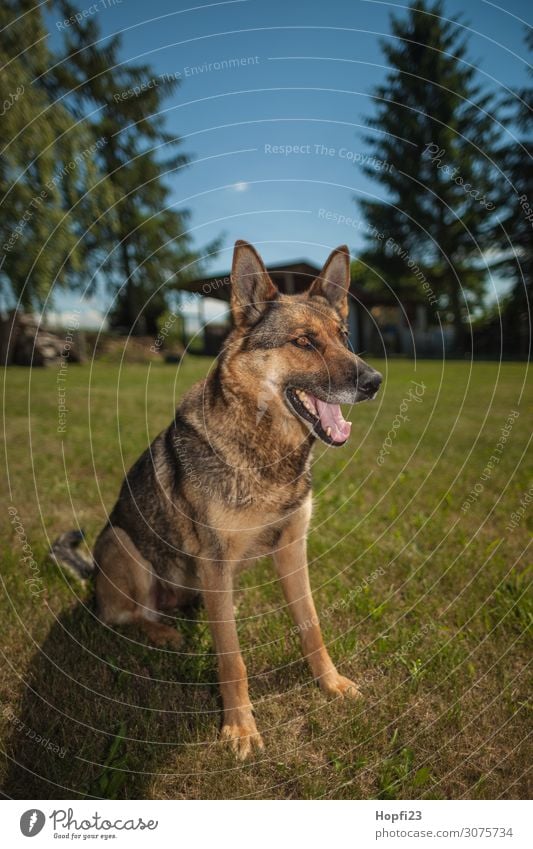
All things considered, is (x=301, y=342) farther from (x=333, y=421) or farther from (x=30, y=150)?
(x=30, y=150)

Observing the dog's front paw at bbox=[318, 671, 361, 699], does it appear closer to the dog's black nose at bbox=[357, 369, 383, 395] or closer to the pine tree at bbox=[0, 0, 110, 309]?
the dog's black nose at bbox=[357, 369, 383, 395]

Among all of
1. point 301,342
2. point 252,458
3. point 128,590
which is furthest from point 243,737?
point 301,342

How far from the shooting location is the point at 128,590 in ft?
13.3

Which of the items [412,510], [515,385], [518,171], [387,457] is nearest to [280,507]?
[412,510]

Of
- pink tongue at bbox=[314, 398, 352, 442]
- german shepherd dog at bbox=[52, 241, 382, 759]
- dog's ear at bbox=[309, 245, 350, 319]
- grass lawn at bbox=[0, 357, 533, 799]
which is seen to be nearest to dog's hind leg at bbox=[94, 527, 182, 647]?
german shepherd dog at bbox=[52, 241, 382, 759]

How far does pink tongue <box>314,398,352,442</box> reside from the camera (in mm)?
3406

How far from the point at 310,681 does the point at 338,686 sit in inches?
9.0

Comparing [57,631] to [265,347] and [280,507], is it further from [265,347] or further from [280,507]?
[265,347]

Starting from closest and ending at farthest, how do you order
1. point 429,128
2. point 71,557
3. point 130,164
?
point 71,557 → point 429,128 → point 130,164

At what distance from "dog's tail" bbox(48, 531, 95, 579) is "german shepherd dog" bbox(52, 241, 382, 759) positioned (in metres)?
1.17

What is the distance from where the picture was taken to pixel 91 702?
3.33m

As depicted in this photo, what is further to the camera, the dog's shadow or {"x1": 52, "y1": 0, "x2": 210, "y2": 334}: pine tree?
{"x1": 52, "y1": 0, "x2": 210, "y2": 334}: pine tree

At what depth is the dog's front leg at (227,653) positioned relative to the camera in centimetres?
316

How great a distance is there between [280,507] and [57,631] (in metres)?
2.51
